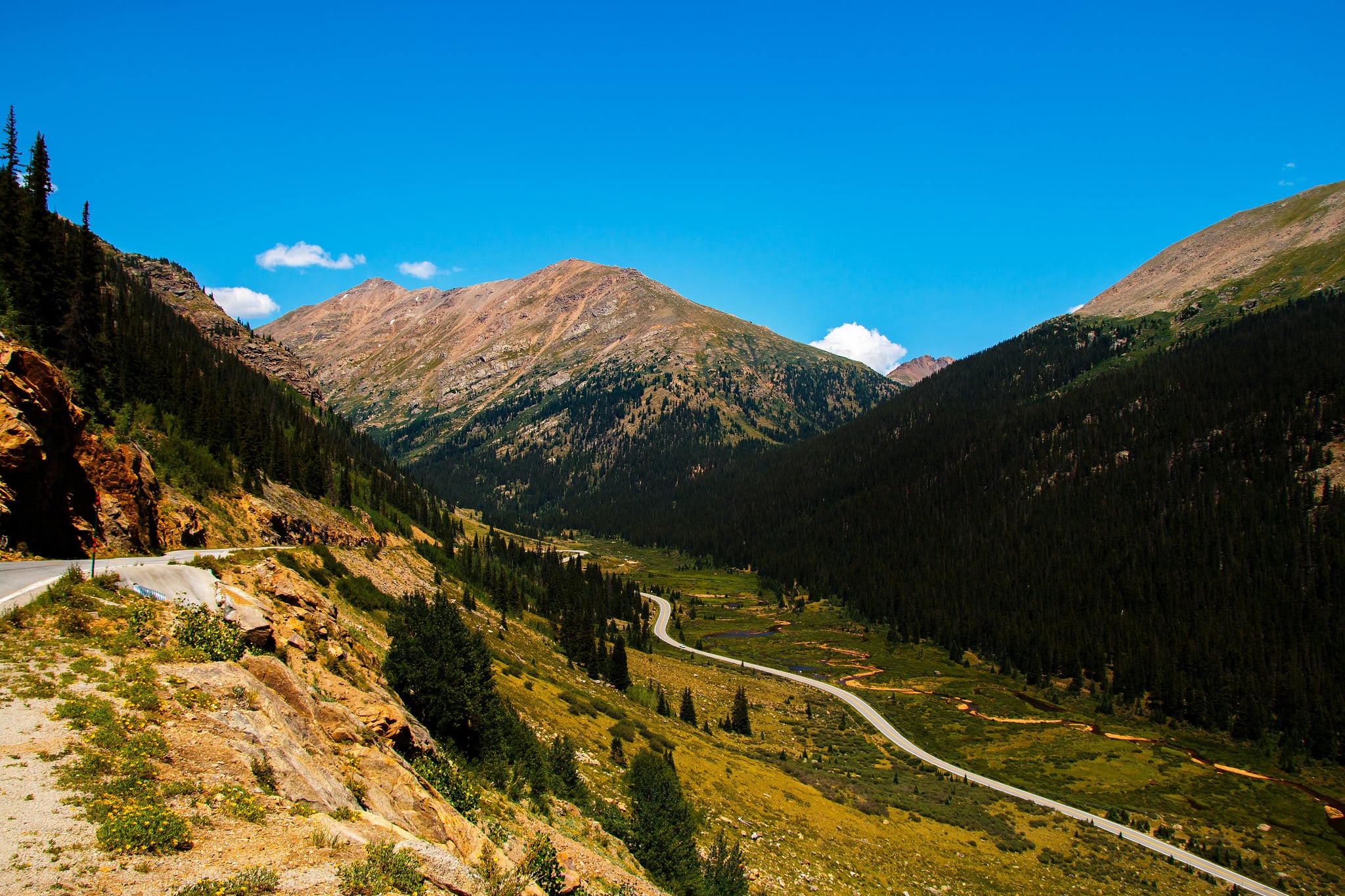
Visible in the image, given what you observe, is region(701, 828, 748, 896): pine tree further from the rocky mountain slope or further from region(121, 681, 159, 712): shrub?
the rocky mountain slope

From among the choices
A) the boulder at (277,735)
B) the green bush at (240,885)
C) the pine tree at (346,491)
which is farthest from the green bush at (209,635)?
the pine tree at (346,491)

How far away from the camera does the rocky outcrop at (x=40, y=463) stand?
20547mm

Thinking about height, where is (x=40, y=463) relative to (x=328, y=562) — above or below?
above

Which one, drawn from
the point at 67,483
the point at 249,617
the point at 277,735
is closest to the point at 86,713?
the point at 277,735

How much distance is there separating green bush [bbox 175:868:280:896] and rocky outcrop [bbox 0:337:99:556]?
20118 millimetres

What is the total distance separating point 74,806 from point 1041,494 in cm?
20526

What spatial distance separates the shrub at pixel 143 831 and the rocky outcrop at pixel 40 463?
18.2m

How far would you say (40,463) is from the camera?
71.0 feet

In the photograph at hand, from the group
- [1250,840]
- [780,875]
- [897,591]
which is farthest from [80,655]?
[897,591]

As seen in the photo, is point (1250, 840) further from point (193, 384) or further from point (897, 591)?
point (193, 384)

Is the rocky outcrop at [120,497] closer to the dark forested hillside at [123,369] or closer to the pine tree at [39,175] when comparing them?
the dark forested hillside at [123,369]

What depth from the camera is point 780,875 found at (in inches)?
1214

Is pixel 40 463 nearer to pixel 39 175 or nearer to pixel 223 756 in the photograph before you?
pixel 223 756

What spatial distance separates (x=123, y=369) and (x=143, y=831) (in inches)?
2970
